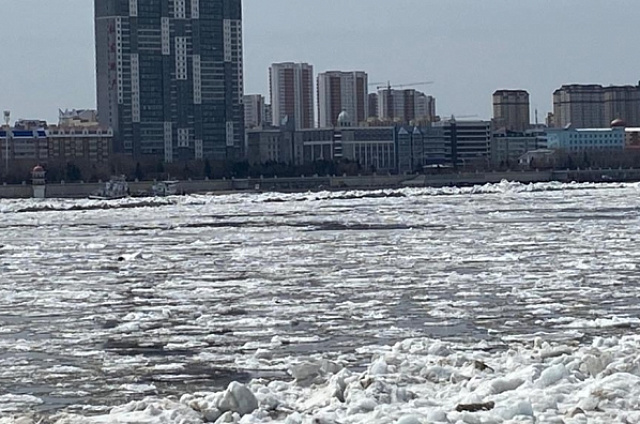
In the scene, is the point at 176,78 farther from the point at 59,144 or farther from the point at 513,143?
the point at 513,143

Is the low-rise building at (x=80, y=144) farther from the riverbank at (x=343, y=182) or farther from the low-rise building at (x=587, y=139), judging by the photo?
the low-rise building at (x=587, y=139)

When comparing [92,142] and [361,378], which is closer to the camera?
[361,378]

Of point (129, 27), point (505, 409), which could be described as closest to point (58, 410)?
point (505, 409)

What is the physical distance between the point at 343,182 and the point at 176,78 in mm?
29953

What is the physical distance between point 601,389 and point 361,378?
1.68 metres

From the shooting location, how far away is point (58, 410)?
935cm

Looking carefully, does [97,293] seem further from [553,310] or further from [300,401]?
[300,401]

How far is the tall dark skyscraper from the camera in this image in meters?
128

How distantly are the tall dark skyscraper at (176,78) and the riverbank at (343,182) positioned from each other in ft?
78.1

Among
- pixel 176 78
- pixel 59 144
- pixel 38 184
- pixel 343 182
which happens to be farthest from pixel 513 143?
pixel 38 184

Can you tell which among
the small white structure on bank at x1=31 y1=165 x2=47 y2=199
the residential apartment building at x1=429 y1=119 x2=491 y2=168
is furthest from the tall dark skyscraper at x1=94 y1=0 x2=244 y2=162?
the small white structure on bank at x1=31 y1=165 x2=47 y2=199

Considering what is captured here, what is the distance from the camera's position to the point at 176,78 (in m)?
130

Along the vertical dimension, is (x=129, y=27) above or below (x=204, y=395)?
above

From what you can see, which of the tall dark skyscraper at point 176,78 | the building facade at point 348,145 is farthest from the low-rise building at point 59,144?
the building facade at point 348,145
